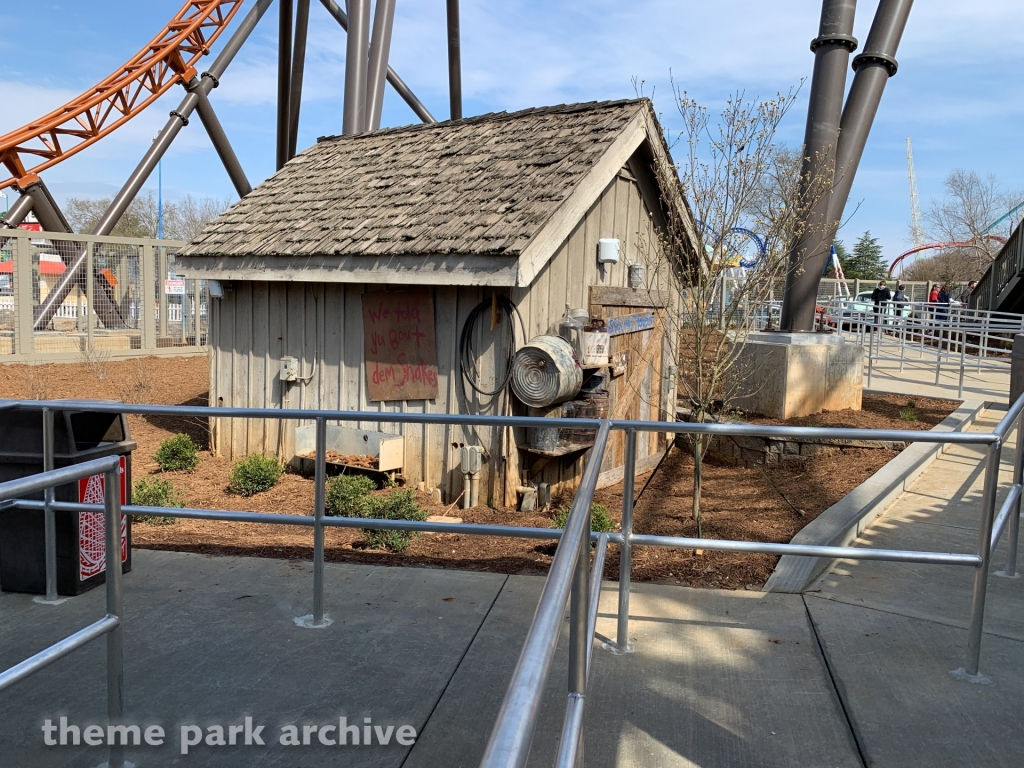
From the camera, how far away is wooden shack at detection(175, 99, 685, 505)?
25.6 ft

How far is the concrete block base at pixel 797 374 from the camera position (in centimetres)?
1016

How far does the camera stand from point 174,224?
64.8 meters

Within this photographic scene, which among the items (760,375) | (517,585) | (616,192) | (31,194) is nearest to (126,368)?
(31,194)

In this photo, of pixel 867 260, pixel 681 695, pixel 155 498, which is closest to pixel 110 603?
pixel 681 695

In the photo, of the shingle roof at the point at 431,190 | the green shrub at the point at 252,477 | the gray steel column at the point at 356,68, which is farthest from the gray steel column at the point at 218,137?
the green shrub at the point at 252,477

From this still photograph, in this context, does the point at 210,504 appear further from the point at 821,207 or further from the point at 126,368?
the point at 126,368

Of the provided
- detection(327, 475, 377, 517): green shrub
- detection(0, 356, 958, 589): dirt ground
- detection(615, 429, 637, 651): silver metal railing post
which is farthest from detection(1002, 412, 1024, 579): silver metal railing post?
detection(327, 475, 377, 517): green shrub

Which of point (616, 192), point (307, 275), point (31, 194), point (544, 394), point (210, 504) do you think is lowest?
point (210, 504)

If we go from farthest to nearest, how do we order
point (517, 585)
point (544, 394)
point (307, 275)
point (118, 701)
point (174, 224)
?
point (174, 224) → point (307, 275) → point (544, 394) → point (517, 585) → point (118, 701)

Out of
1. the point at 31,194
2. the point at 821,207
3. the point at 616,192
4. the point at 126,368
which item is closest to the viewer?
the point at 616,192

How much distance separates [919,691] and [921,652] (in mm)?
458

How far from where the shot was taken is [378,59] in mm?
14234

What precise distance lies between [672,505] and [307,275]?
437 cm

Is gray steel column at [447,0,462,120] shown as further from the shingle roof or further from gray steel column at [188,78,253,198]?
the shingle roof
